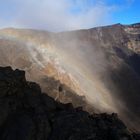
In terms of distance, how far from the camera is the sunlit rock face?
13924 centimetres

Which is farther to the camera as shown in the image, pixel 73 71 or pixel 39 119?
pixel 73 71

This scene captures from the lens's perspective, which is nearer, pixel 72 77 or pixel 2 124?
pixel 2 124

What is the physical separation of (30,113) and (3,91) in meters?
3.72

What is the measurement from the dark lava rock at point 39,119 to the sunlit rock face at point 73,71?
8184cm

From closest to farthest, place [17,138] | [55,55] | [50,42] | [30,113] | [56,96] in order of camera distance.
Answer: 1. [17,138]
2. [30,113]
3. [56,96]
4. [55,55]
5. [50,42]

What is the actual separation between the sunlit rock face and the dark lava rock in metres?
81.8

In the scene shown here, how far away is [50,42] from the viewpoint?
179 meters

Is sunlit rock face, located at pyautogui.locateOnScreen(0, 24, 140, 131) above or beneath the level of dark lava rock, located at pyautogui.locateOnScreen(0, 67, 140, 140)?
beneath

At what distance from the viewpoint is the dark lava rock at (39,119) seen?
37.6m

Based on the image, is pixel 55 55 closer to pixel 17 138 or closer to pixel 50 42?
pixel 50 42

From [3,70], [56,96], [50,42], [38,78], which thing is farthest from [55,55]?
[3,70]

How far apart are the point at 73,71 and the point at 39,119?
415ft

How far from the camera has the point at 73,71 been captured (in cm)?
16525

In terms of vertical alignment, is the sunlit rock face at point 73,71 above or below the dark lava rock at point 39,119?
below
